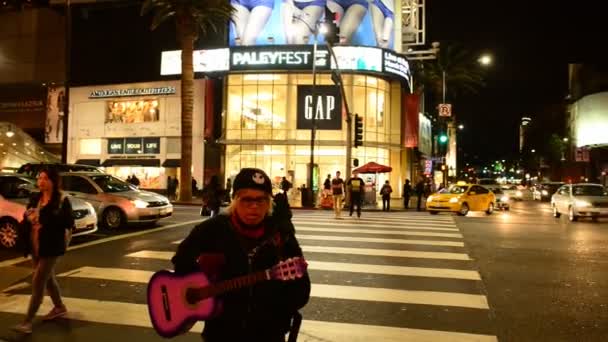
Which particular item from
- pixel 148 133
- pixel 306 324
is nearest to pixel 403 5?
pixel 148 133

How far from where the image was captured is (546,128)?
96188mm

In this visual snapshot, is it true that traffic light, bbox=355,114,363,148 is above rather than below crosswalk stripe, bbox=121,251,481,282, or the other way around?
above

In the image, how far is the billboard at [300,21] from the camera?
124ft

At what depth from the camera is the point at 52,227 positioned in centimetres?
590

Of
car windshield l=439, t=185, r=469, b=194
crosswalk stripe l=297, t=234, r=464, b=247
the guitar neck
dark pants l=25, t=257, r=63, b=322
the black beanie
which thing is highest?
the black beanie

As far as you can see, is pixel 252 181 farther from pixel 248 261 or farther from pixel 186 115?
pixel 186 115

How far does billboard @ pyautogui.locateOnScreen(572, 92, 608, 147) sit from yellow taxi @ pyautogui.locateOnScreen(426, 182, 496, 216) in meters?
45.1

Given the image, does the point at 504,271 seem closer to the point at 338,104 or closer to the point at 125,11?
the point at 338,104

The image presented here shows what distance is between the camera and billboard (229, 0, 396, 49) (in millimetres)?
37688

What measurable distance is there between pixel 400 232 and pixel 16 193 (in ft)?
31.7

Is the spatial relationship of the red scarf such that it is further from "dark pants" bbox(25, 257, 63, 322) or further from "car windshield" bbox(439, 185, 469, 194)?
"car windshield" bbox(439, 185, 469, 194)

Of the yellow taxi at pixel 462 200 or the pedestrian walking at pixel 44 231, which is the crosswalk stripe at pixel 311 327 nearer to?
the pedestrian walking at pixel 44 231

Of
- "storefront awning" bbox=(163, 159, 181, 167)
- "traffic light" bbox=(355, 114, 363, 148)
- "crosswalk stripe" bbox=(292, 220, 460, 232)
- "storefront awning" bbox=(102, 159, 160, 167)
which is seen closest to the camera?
"crosswalk stripe" bbox=(292, 220, 460, 232)

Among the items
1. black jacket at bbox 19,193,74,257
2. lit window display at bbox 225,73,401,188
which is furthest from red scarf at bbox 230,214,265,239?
lit window display at bbox 225,73,401,188
